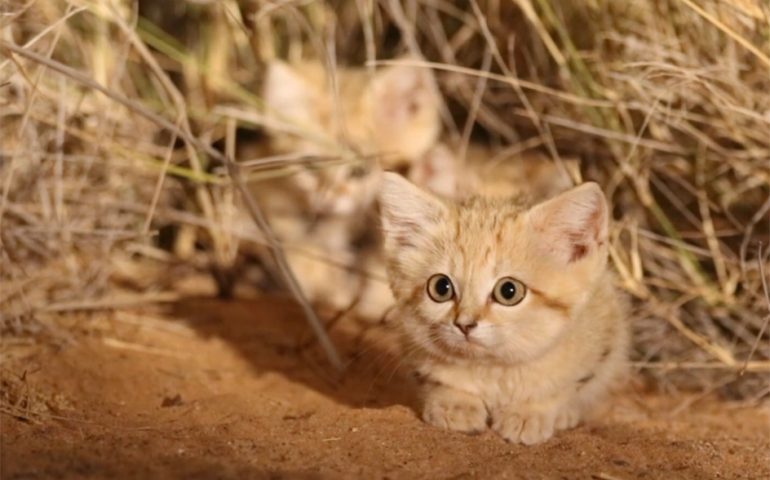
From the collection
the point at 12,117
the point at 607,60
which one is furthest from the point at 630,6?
the point at 12,117

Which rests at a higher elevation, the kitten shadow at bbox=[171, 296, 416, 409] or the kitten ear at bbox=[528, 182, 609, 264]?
the kitten ear at bbox=[528, 182, 609, 264]

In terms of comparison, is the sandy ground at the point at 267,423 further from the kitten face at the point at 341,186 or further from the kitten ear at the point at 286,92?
the kitten ear at the point at 286,92

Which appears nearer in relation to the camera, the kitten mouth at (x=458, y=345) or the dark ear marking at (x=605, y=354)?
the kitten mouth at (x=458, y=345)

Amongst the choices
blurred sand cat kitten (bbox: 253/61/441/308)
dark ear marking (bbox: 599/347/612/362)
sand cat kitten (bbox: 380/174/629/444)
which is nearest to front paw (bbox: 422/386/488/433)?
sand cat kitten (bbox: 380/174/629/444)

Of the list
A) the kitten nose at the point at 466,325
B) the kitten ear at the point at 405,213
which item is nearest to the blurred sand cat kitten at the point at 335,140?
the kitten ear at the point at 405,213

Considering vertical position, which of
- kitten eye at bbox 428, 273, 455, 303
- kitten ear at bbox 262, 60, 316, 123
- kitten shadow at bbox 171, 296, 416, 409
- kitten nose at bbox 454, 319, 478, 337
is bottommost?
kitten shadow at bbox 171, 296, 416, 409

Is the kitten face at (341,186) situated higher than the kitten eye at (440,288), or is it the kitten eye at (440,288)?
the kitten eye at (440,288)

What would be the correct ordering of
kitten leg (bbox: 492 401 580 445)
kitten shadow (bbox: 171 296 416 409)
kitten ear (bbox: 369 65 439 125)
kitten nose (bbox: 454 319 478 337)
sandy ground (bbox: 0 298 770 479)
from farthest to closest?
kitten ear (bbox: 369 65 439 125)
kitten shadow (bbox: 171 296 416 409)
kitten leg (bbox: 492 401 580 445)
kitten nose (bbox: 454 319 478 337)
sandy ground (bbox: 0 298 770 479)

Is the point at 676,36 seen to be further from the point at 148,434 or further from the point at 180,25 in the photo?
the point at 180,25

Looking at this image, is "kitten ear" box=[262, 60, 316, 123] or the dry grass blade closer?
the dry grass blade

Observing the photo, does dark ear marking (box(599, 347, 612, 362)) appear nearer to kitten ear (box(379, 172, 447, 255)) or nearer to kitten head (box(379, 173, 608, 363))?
kitten head (box(379, 173, 608, 363))
